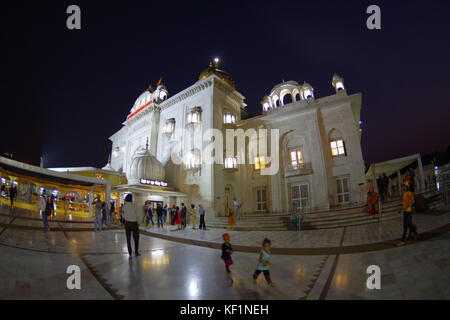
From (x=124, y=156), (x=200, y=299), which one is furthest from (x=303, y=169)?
(x=124, y=156)

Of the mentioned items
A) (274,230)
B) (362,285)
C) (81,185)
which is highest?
(81,185)

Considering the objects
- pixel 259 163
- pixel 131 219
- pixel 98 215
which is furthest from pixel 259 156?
pixel 131 219

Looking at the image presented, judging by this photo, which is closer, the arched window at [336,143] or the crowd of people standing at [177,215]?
the crowd of people standing at [177,215]

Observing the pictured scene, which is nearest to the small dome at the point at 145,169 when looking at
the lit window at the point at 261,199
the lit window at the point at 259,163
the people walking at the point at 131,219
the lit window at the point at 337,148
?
the lit window at the point at 259,163

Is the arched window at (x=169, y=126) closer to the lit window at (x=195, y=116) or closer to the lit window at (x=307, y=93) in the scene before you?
the lit window at (x=195, y=116)

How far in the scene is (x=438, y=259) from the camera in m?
4.20

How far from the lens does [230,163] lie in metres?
20.9

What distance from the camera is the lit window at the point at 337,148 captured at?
1786 centimetres

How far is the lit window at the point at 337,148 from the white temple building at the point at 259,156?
8 cm

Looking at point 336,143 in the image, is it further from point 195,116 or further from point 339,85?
point 195,116

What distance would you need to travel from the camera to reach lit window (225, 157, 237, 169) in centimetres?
2083
